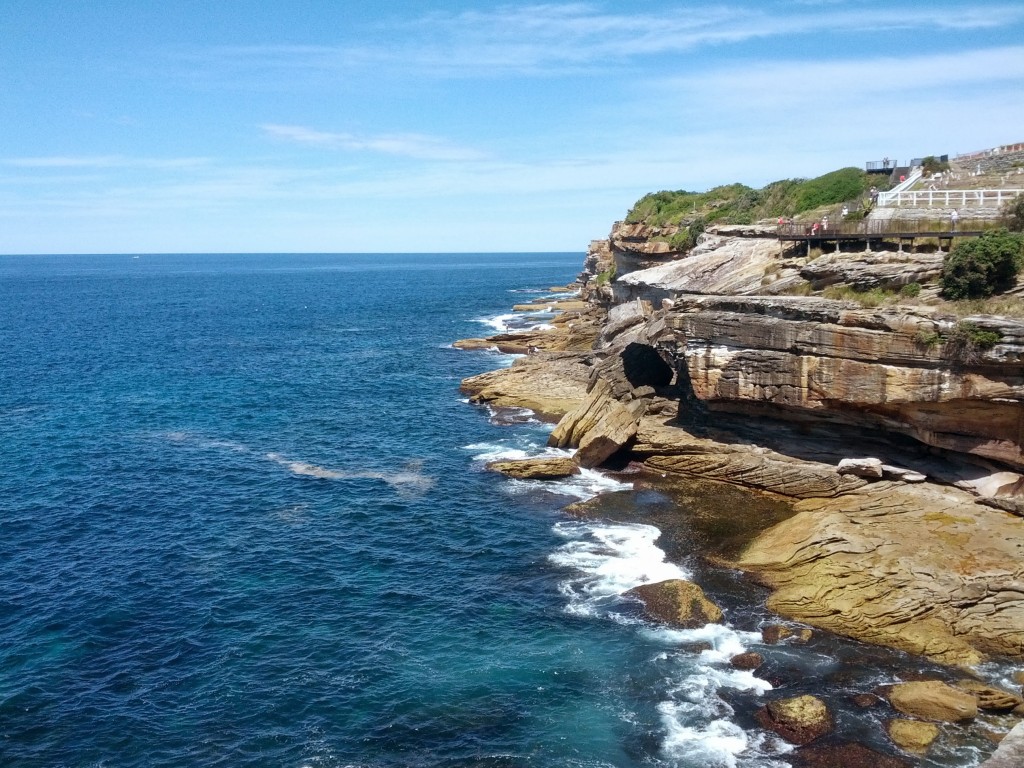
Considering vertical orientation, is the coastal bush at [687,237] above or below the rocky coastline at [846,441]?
above

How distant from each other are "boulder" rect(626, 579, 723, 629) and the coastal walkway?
25.0 m

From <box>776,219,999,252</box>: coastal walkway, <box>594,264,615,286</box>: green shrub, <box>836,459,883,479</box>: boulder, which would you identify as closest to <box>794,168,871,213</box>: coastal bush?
<box>776,219,999,252</box>: coastal walkway

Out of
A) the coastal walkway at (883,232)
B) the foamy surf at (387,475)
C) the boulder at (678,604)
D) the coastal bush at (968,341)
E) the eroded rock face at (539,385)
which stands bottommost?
the boulder at (678,604)

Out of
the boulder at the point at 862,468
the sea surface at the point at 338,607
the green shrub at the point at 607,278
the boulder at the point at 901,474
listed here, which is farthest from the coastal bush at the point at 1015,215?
the green shrub at the point at 607,278

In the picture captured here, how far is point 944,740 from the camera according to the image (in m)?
24.0

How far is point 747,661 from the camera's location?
28500 millimetres

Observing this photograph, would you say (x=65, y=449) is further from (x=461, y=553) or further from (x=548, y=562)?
(x=548, y=562)

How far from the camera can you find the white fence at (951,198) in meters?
45.5

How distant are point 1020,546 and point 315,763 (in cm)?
2820

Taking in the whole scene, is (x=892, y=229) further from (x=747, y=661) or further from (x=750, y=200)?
(x=750, y=200)

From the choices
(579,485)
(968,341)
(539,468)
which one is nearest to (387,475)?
(539,468)

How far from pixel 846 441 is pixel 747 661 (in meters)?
18.4

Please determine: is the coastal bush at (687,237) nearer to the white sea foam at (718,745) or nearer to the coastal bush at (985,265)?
the coastal bush at (985,265)

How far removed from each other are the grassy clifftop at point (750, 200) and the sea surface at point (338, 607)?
111ft
